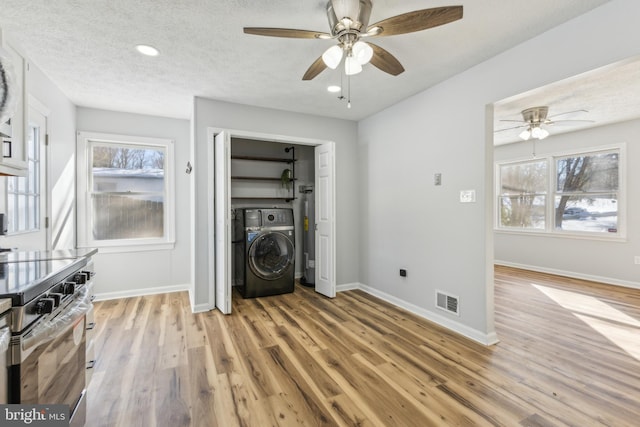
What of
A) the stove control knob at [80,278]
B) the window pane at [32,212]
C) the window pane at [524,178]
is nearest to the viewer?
the stove control knob at [80,278]

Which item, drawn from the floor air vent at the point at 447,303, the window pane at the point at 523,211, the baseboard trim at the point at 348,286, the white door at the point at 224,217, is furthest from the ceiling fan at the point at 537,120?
the white door at the point at 224,217

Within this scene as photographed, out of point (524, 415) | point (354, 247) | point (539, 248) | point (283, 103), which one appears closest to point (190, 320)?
point (354, 247)

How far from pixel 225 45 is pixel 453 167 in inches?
92.9

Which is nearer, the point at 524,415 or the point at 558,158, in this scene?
the point at 524,415

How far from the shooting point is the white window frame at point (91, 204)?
381 cm

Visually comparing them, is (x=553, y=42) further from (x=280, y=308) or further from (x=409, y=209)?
(x=280, y=308)

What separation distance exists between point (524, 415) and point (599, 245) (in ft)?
15.0

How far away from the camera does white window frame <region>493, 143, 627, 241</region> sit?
4.51 m

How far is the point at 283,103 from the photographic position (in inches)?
146

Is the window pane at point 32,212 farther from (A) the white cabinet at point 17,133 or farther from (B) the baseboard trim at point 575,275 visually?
(B) the baseboard trim at point 575,275

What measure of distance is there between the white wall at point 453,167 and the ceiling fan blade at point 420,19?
1102mm

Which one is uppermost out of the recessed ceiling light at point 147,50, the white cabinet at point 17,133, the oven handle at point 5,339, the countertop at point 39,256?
the recessed ceiling light at point 147,50

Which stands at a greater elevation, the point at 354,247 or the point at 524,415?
the point at 354,247

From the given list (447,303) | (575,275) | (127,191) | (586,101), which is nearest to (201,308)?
(127,191)
